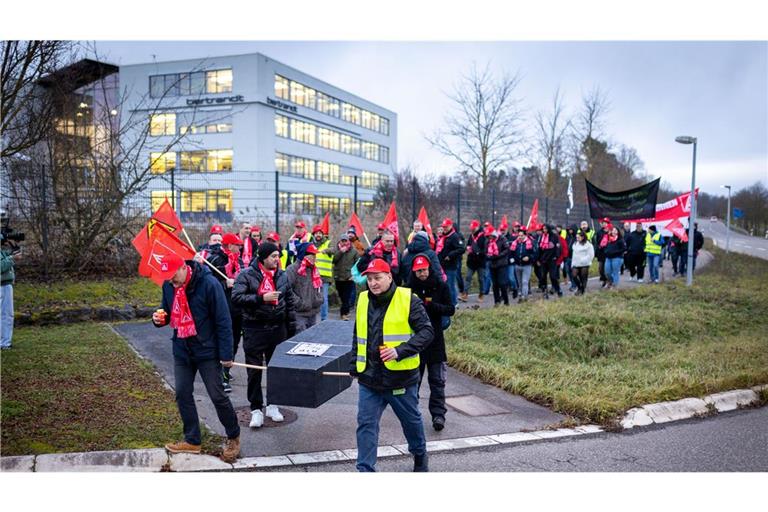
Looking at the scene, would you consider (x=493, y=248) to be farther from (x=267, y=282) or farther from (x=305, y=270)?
(x=267, y=282)

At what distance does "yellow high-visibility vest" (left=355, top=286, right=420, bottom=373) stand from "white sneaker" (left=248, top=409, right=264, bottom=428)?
1.98 meters

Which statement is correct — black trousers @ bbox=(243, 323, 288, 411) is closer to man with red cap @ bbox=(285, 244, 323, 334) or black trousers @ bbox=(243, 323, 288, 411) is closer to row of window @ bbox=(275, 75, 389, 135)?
man with red cap @ bbox=(285, 244, 323, 334)

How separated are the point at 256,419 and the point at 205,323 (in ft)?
4.77

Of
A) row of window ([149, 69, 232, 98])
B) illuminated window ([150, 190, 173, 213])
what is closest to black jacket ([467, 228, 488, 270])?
illuminated window ([150, 190, 173, 213])

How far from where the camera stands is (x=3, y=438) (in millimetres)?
6051

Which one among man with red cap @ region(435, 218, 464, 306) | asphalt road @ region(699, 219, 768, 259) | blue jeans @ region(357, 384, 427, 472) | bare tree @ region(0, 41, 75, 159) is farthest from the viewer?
asphalt road @ region(699, 219, 768, 259)

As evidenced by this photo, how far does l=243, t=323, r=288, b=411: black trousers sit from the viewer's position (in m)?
6.79

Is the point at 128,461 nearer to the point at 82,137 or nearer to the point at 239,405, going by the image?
the point at 239,405

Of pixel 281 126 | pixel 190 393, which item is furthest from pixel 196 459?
pixel 281 126

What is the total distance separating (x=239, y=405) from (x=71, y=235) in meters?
10.1

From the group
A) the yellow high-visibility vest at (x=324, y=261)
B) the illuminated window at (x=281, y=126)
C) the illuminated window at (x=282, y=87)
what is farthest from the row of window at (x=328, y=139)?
the yellow high-visibility vest at (x=324, y=261)

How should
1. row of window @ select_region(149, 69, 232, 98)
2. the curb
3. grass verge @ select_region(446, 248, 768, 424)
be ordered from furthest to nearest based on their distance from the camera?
row of window @ select_region(149, 69, 232, 98), grass verge @ select_region(446, 248, 768, 424), the curb

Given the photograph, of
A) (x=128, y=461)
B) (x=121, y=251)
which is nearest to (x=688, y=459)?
(x=128, y=461)

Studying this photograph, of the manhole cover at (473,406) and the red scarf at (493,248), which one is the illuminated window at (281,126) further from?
the manhole cover at (473,406)
